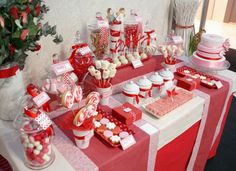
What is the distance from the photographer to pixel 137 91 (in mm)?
1154

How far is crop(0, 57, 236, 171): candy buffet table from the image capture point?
86 centimetres

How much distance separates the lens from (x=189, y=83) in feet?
4.30

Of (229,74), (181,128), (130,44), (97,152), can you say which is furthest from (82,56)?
(229,74)

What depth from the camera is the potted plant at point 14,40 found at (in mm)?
766

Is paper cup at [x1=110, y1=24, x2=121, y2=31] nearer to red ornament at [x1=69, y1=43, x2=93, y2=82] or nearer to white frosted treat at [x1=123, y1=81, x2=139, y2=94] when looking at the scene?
red ornament at [x1=69, y1=43, x2=93, y2=82]

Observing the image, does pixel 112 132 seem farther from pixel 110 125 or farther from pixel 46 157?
pixel 46 157

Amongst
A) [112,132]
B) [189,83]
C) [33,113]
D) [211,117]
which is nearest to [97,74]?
[112,132]

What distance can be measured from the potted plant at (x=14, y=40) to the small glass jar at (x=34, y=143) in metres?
0.19

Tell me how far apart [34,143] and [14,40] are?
36 centimetres

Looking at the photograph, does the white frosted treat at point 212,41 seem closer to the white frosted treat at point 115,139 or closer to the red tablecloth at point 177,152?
the red tablecloth at point 177,152

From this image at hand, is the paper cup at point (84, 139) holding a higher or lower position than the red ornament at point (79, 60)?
lower

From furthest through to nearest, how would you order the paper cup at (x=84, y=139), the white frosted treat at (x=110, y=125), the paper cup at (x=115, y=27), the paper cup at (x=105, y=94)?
1. the paper cup at (x=115, y=27)
2. the paper cup at (x=105, y=94)
3. the white frosted treat at (x=110, y=125)
4. the paper cup at (x=84, y=139)

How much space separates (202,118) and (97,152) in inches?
27.4

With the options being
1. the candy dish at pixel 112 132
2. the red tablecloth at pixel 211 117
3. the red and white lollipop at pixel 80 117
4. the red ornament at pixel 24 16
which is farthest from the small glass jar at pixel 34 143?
the red tablecloth at pixel 211 117
